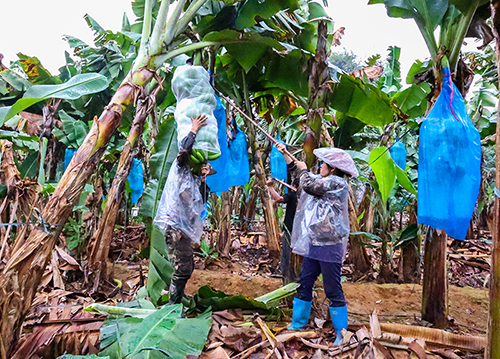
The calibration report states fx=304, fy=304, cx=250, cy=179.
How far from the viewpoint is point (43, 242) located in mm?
1786

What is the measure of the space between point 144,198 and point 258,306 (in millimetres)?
1448

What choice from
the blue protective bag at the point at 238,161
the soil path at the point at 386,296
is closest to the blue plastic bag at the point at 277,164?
the blue protective bag at the point at 238,161

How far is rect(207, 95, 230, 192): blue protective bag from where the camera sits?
2975 millimetres

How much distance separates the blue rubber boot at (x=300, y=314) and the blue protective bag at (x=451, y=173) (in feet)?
3.91

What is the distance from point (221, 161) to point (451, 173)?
1.95 m

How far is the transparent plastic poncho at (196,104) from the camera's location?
95.0 inches

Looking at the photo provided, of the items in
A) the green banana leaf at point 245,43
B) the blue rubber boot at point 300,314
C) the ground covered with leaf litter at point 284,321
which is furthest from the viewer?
the green banana leaf at point 245,43

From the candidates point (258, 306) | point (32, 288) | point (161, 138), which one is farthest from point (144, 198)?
point (258, 306)

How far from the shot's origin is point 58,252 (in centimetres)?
350

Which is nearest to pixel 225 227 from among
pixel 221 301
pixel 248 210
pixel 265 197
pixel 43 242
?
pixel 265 197

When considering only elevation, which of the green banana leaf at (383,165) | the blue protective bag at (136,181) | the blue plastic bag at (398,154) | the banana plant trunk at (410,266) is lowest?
the banana plant trunk at (410,266)

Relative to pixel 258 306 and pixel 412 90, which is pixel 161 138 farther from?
pixel 412 90

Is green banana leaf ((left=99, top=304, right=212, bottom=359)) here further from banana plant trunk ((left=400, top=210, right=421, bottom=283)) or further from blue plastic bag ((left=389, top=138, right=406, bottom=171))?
blue plastic bag ((left=389, top=138, right=406, bottom=171))

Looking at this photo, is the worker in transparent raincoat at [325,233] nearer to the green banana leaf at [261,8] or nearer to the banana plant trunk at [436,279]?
the banana plant trunk at [436,279]
